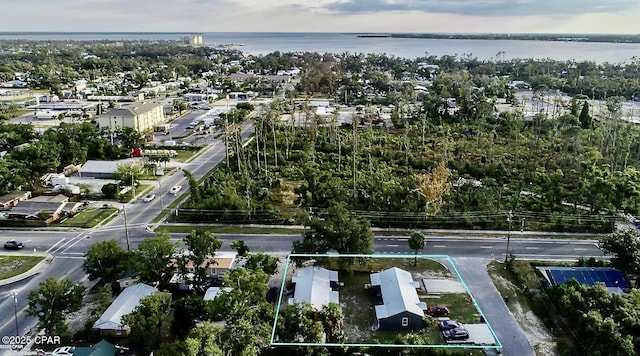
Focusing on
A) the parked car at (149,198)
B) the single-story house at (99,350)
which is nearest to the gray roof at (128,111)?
the parked car at (149,198)

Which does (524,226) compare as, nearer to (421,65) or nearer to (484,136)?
(484,136)

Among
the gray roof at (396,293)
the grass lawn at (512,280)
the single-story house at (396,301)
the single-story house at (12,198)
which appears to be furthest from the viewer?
the single-story house at (12,198)

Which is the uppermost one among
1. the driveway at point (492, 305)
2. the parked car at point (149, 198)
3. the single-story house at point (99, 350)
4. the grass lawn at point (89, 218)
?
the parked car at point (149, 198)

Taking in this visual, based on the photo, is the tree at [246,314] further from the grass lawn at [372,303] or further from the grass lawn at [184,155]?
the grass lawn at [184,155]

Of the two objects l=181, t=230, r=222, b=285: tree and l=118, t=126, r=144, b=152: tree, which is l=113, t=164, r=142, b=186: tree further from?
l=181, t=230, r=222, b=285: tree

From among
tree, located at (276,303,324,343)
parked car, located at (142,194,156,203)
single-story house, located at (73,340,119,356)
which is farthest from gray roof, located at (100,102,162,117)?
tree, located at (276,303,324,343)
